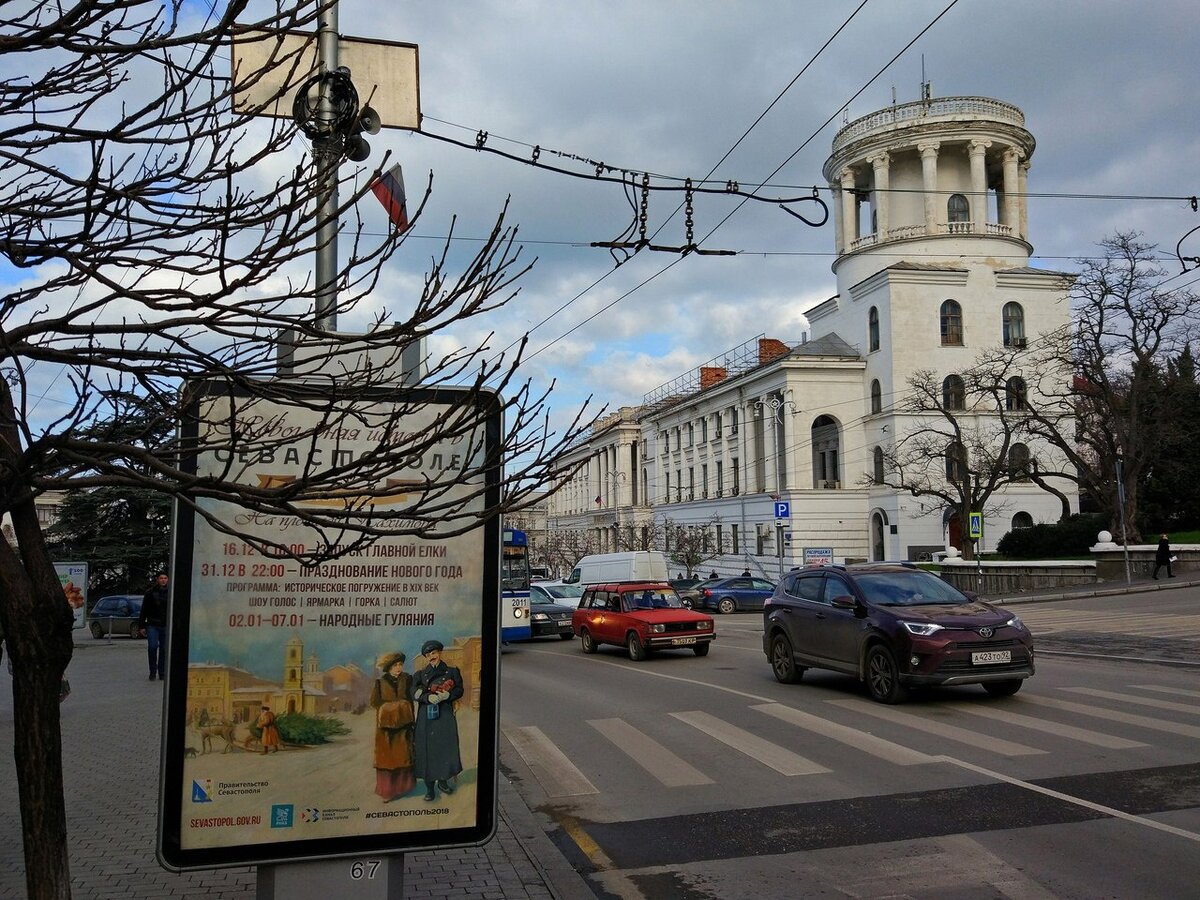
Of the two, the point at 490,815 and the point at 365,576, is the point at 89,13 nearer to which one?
the point at 365,576

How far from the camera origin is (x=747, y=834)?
7555 millimetres

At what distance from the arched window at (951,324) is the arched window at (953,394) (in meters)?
2.05

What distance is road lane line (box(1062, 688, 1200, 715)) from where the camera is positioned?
11.7m

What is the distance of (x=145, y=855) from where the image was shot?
708 cm

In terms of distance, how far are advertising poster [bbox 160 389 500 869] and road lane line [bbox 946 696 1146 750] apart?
7545 millimetres

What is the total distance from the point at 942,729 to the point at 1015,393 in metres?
36.8

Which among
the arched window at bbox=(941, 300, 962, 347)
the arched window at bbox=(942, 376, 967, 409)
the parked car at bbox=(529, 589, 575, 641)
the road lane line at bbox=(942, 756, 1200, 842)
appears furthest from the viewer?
the arched window at bbox=(941, 300, 962, 347)

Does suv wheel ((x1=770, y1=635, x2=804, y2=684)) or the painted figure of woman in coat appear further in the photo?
suv wheel ((x1=770, y1=635, x2=804, y2=684))

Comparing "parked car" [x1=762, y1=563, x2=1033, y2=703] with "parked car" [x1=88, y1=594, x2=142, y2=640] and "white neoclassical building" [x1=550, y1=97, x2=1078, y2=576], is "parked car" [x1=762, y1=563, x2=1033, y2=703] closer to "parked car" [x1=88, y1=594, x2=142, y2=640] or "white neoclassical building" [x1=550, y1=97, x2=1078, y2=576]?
"parked car" [x1=88, y1=594, x2=142, y2=640]

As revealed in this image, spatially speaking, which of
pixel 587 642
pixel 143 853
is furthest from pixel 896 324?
pixel 143 853

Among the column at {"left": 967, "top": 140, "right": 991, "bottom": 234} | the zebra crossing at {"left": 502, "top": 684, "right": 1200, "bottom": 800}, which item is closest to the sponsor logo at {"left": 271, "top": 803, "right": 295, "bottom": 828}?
the zebra crossing at {"left": 502, "top": 684, "right": 1200, "bottom": 800}

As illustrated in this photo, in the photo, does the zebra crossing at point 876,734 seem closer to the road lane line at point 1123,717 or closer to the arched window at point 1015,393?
the road lane line at point 1123,717

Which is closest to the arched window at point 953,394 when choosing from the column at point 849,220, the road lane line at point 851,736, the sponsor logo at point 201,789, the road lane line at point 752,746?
the column at point 849,220

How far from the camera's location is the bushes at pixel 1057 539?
138ft
